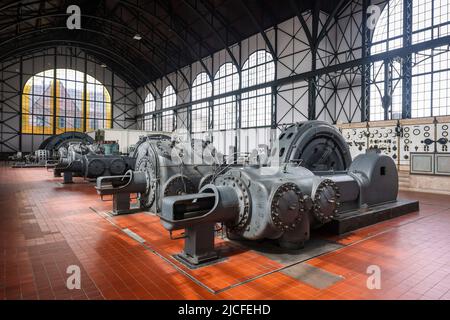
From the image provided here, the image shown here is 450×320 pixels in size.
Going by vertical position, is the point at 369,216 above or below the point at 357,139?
below

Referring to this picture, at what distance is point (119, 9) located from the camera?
21.9 m

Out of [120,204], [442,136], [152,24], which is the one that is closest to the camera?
[120,204]

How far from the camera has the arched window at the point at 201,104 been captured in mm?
21906

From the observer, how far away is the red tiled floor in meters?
2.68

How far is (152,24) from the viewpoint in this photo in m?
20.9

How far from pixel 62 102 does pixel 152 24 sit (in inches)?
510

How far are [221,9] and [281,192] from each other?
16573mm

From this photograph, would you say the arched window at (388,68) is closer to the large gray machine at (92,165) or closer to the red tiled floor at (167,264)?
Answer: the red tiled floor at (167,264)

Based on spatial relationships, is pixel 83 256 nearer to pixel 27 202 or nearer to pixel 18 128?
pixel 27 202

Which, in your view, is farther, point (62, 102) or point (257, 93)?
point (62, 102)

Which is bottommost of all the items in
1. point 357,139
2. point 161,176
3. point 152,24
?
point 161,176

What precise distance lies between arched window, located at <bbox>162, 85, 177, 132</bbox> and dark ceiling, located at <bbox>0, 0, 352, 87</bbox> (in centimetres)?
187

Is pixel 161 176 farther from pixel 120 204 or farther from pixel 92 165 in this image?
pixel 92 165

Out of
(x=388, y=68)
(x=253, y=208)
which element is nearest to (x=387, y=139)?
(x=388, y=68)
